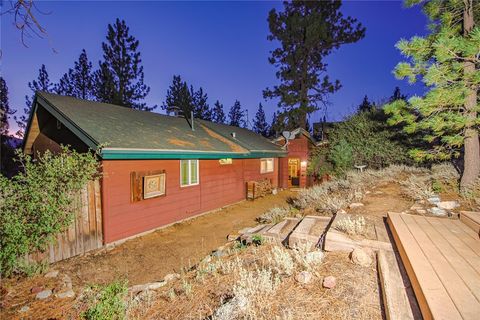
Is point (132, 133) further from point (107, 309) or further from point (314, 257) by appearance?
point (314, 257)

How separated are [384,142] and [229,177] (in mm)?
7483

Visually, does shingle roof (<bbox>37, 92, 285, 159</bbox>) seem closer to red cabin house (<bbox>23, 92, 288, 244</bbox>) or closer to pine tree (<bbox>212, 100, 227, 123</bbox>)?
red cabin house (<bbox>23, 92, 288, 244</bbox>)

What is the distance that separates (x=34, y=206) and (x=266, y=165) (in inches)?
486

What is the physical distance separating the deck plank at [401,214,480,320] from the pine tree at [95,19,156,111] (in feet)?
70.5

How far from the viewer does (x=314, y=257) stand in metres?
3.28

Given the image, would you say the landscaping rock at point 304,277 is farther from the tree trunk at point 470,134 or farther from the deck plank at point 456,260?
the tree trunk at point 470,134

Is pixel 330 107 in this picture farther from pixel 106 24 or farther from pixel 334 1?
pixel 106 24

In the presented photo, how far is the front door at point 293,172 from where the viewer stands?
17469mm

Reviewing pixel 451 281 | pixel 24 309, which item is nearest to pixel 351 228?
pixel 451 281

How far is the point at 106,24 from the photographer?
1856cm

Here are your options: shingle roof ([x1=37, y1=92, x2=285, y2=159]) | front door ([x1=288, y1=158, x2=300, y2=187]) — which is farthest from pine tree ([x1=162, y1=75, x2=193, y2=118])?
shingle roof ([x1=37, y1=92, x2=285, y2=159])

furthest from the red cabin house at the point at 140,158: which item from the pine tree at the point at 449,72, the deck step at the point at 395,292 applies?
the pine tree at the point at 449,72

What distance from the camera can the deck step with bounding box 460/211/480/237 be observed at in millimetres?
3730

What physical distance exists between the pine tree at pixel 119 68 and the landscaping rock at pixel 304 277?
20.7m
